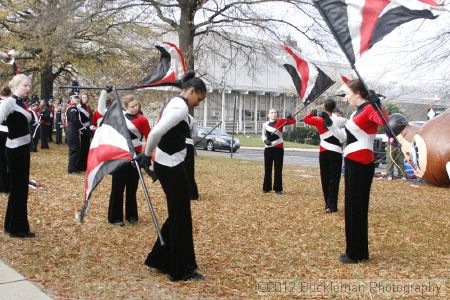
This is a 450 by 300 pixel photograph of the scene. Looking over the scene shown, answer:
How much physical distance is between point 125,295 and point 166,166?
4.23ft

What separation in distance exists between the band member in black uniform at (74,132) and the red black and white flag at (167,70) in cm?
704

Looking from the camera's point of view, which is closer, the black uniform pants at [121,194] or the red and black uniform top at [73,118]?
the black uniform pants at [121,194]

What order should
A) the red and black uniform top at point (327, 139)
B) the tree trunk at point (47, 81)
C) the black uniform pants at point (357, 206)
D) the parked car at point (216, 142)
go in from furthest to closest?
the parked car at point (216, 142) < the tree trunk at point (47, 81) < the red and black uniform top at point (327, 139) < the black uniform pants at point (357, 206)

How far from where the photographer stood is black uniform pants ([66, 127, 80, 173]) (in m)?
13.1

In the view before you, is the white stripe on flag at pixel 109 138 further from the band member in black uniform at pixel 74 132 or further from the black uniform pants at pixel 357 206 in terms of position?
the band member in black uniform at pixel 74 132

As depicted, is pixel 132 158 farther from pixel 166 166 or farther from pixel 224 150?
pixel 224 150

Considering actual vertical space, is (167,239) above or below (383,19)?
below

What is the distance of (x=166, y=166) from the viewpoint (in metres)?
4.87

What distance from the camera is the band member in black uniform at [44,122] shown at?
21.2 m

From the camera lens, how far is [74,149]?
13.1 meters

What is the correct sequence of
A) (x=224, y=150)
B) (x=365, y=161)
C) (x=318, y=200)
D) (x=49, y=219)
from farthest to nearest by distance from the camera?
(x=224, y=150)
(x=318, y=200)
(x=49, y=219)
(x=365, y=161)

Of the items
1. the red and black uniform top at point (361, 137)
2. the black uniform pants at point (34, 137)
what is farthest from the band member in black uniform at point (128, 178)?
the black uniform pants at point (34, 137)

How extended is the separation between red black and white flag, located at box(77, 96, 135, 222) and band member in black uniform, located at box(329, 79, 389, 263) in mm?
2557

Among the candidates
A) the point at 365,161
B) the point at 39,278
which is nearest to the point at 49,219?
the point at 39,278
